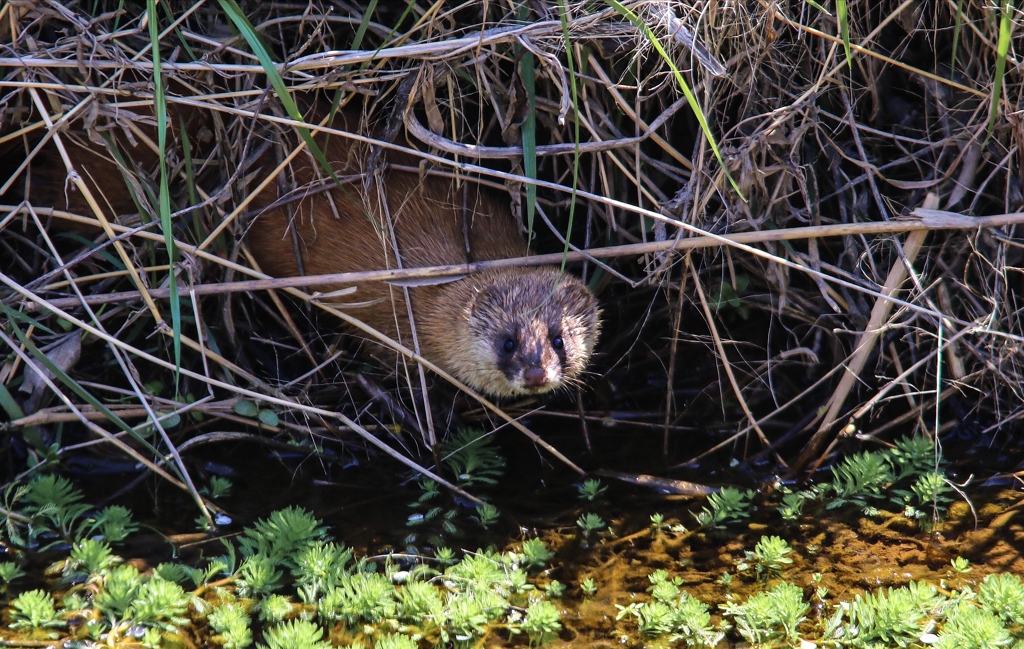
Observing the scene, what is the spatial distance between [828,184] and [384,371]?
218 centimetres

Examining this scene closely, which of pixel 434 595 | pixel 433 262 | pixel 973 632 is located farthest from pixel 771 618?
pixel 433 262

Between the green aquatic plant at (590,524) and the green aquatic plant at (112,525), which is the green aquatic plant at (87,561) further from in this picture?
the green aquatic plant at (590,524)

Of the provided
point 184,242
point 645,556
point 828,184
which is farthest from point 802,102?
point 184,242

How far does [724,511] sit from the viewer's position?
3.41 meters

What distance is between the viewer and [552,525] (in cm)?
346

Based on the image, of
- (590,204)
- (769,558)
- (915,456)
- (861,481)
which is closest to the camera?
(769,558)

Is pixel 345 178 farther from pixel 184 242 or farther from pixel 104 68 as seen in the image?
pixel 104 68

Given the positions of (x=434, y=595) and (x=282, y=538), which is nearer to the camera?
(x=434, y=595)

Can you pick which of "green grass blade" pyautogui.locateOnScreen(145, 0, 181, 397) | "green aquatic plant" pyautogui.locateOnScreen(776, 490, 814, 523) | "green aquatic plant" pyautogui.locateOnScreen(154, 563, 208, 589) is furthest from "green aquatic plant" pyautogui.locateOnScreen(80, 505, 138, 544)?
"green aquatic plant" pyautogui.locateOnScreen(776, 490, 814, 523)

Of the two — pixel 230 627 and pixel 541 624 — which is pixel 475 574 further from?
pixel 230 627

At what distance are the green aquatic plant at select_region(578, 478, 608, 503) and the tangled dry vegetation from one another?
0.71 feet

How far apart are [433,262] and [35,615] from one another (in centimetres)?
201

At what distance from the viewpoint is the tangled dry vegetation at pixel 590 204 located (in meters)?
3.35

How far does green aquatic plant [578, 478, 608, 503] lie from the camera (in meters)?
→ 3.59
